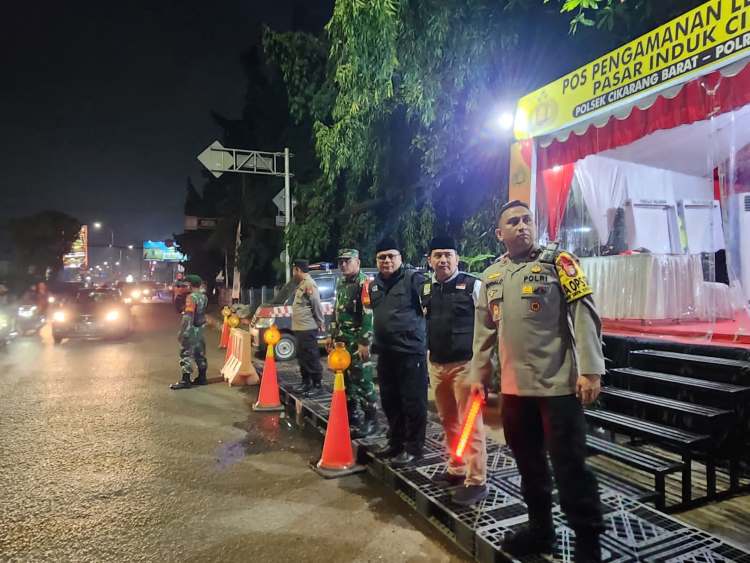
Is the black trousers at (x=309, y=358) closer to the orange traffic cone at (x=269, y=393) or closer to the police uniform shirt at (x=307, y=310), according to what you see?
the police uniform shirt at (x=307, y=310)

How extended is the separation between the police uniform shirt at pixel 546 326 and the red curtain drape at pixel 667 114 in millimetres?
3828

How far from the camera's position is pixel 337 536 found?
353 centimetres

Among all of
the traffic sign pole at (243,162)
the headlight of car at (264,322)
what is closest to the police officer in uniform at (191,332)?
the headlight of car at (264,322)

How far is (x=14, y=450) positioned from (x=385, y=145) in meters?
8.29

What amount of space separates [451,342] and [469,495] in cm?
108

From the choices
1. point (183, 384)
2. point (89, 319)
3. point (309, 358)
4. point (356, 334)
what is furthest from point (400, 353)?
point (89, 319)

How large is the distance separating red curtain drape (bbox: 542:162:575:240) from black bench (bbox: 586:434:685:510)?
4.35m

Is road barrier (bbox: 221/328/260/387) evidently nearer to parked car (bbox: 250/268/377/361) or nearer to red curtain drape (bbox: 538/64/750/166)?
parked car (bbox: 250/268/377/361)

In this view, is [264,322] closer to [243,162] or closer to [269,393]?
[269,393]

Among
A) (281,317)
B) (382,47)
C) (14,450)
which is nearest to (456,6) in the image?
(382,47)

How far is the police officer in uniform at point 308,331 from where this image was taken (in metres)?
7.41

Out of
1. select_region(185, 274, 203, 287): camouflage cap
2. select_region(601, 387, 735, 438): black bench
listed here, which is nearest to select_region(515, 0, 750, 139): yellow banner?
select_region(601, 387, 735, 438): black bench

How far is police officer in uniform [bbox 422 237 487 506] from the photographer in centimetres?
390

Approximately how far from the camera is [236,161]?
17547mm
